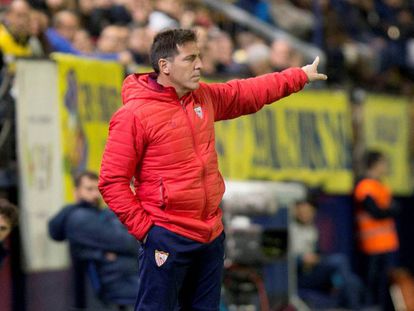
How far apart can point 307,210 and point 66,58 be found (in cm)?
337

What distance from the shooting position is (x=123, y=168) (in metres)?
6.59

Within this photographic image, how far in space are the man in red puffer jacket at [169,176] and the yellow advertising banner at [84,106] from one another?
11.0ft

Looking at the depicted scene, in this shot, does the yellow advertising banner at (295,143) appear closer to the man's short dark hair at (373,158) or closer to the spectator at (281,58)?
the man's short dark hair at (373,158)

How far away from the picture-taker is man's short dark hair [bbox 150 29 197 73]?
22.0 feet

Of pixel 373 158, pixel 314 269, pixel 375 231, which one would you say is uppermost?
pixel 373 158

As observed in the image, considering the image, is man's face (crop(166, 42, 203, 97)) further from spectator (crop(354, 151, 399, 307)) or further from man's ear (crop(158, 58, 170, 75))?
spectator (crop(354, 151, 399, 307))

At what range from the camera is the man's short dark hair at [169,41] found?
670 centimetres

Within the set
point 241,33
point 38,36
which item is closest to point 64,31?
point 38,36

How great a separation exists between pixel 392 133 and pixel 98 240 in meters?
6.54

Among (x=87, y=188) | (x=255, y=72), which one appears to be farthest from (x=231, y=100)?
(x=255, y=72)

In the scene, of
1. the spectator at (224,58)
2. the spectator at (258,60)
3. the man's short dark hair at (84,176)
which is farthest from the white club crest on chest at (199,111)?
the spectator at (258,60)

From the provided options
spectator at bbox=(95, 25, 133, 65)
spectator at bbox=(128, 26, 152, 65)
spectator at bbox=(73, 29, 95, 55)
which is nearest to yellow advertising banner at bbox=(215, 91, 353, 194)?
spectator at bbox=(128, 26, 152, 65)

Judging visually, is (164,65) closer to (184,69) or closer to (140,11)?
(184,69)

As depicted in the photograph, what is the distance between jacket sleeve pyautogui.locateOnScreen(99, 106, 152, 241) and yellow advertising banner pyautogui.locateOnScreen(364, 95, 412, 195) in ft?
27.2
